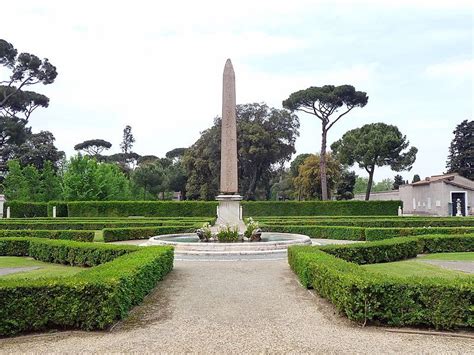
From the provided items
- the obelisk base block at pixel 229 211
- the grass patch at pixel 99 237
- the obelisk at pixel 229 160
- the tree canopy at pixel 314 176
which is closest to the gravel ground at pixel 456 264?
the obelisk base block at pixel 229 211

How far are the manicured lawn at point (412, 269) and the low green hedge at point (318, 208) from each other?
80.5 feet

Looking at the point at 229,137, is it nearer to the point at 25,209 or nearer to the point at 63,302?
the point at 63,302

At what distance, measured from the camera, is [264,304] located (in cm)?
721

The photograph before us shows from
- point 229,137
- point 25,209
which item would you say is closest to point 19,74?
point 25,209

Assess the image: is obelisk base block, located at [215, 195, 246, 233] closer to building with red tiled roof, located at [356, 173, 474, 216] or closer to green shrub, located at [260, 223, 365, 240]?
green shrub, located at [260, 223, 365, 240]

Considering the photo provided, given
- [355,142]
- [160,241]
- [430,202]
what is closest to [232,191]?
[160,241]

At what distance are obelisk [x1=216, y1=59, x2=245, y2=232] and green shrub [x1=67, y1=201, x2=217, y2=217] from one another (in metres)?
17.2

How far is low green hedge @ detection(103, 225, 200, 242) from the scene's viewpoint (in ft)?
61.1

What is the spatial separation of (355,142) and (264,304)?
45520 mm

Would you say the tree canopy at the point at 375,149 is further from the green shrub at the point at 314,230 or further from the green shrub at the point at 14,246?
the green shrub at the point at 14,246

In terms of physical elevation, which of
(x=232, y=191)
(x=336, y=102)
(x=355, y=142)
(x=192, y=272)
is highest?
(x=336, y=102)

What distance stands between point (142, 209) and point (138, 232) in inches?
656

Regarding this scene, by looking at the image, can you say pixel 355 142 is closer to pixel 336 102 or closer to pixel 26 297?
pixel 336 102

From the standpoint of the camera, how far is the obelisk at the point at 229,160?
60.3ft
